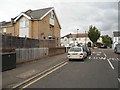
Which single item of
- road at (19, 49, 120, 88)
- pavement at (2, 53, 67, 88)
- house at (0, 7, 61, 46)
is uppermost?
house at (0, 7, 61, 46)

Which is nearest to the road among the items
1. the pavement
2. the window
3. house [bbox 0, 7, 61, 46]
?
the pavement

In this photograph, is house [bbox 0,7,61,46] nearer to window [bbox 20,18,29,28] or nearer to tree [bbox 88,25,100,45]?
window [bbox 20,18,29,28]

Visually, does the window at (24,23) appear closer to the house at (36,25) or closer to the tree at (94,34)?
the house at (36,25)

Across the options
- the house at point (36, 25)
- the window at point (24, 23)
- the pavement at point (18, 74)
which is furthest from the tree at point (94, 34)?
the pavement at point (18, 74)

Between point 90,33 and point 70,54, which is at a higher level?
point 90,33

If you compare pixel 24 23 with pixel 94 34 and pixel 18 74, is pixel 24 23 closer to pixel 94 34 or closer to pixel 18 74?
pixel 18 74

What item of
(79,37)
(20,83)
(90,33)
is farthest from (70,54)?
(79,37)

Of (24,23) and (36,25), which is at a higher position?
(24,23)

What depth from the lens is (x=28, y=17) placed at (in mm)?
40625

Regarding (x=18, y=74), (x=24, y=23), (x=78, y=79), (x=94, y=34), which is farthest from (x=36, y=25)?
(x=94, y=34)

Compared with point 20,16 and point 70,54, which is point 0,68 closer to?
point 70,54

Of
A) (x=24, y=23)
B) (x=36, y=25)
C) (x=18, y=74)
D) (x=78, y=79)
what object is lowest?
(x=78, y=79)

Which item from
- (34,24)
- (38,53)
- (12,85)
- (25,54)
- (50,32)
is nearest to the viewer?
(12,85)

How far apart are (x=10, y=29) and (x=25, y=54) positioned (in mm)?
28388
